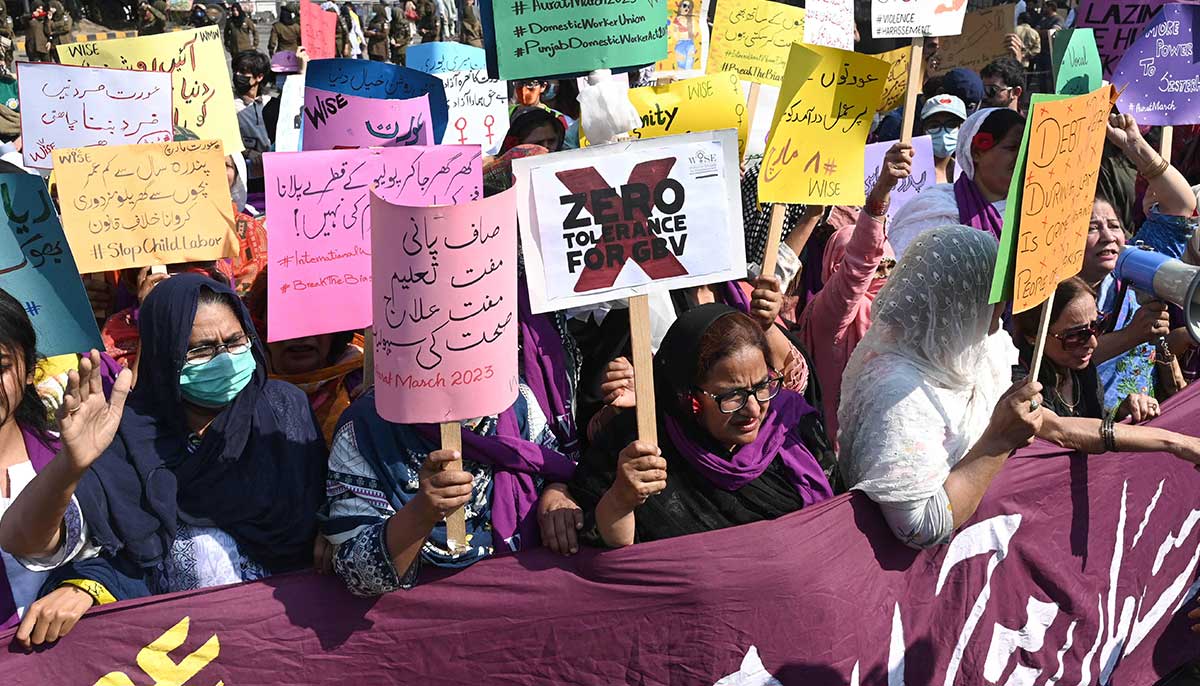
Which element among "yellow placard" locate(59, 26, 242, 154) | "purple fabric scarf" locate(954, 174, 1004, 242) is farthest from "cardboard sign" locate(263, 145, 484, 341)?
"yellow placard" locate(59, 26, 242, 154)

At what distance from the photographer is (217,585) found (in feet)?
8.66

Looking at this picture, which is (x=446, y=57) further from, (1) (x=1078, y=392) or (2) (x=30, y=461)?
(2) (x=30, y=461)

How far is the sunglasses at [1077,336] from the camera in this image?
3.54 m

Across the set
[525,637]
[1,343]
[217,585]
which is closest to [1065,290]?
[525,637]

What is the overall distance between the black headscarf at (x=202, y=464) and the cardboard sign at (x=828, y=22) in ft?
12.7

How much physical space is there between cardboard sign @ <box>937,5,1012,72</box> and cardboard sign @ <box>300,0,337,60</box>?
5.14m

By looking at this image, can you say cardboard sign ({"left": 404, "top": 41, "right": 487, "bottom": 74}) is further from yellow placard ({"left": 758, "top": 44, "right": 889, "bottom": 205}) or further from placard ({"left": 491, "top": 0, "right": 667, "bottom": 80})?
yellow placard ({"left": 758, "top": 44, "right": 889, "bottom": 205})

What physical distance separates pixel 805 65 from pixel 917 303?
1207 millimetres

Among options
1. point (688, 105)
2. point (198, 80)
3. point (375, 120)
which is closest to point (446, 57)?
point (198, 80)

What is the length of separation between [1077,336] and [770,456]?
1.24m

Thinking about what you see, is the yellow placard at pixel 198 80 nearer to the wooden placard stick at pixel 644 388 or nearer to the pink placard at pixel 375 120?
the pink placard at pixel 375 120

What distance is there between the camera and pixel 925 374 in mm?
3037

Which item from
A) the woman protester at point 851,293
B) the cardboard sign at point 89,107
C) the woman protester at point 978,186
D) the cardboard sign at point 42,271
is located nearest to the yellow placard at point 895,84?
the woman protester at point 978,186

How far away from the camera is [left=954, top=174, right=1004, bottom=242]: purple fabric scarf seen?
4.36 m
